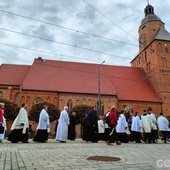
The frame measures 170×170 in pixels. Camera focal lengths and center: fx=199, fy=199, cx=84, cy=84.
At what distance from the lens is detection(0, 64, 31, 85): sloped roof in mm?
33297

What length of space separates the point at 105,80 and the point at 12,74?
16.4 m

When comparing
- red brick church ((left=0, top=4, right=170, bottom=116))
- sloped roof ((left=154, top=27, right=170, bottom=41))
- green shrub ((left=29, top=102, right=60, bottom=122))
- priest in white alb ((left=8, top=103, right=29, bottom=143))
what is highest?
sloped roof ((left=154, top=27, right=170, bottom=41))

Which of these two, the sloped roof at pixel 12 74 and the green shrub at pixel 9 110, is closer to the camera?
the green shrub at pixel 9 110

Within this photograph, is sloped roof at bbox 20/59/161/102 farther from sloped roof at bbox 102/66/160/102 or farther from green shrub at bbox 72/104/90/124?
green shrub at bbox 72/104/90/124

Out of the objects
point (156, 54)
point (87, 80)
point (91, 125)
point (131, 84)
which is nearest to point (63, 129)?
point (91, 125)

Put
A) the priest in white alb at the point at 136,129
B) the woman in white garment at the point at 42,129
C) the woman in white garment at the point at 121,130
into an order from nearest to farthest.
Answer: the woman in white garment at the point at 42,129
the woman in white garment at the point at 121,130
the priest in white alb at the point at 136,129

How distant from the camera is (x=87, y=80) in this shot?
34875mm

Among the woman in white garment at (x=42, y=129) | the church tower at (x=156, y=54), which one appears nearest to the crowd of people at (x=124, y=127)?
the woman in white garment at (x=42, y=129)

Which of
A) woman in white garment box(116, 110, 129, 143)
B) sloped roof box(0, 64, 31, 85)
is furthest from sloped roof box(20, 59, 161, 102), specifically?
woman in white garment box(116, 110, 129, 143)

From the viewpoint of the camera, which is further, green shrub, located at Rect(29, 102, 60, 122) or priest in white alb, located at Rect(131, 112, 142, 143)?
green shrub, located at Rect(29, 102, 60, 122)

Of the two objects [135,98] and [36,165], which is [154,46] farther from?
[36,165]

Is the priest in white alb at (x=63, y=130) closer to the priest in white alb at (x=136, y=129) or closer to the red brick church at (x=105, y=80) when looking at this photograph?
the priest in white alb at (x=136, y=129)

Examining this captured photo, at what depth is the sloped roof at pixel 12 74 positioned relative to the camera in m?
33.3

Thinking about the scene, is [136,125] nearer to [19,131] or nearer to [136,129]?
[136,129]
